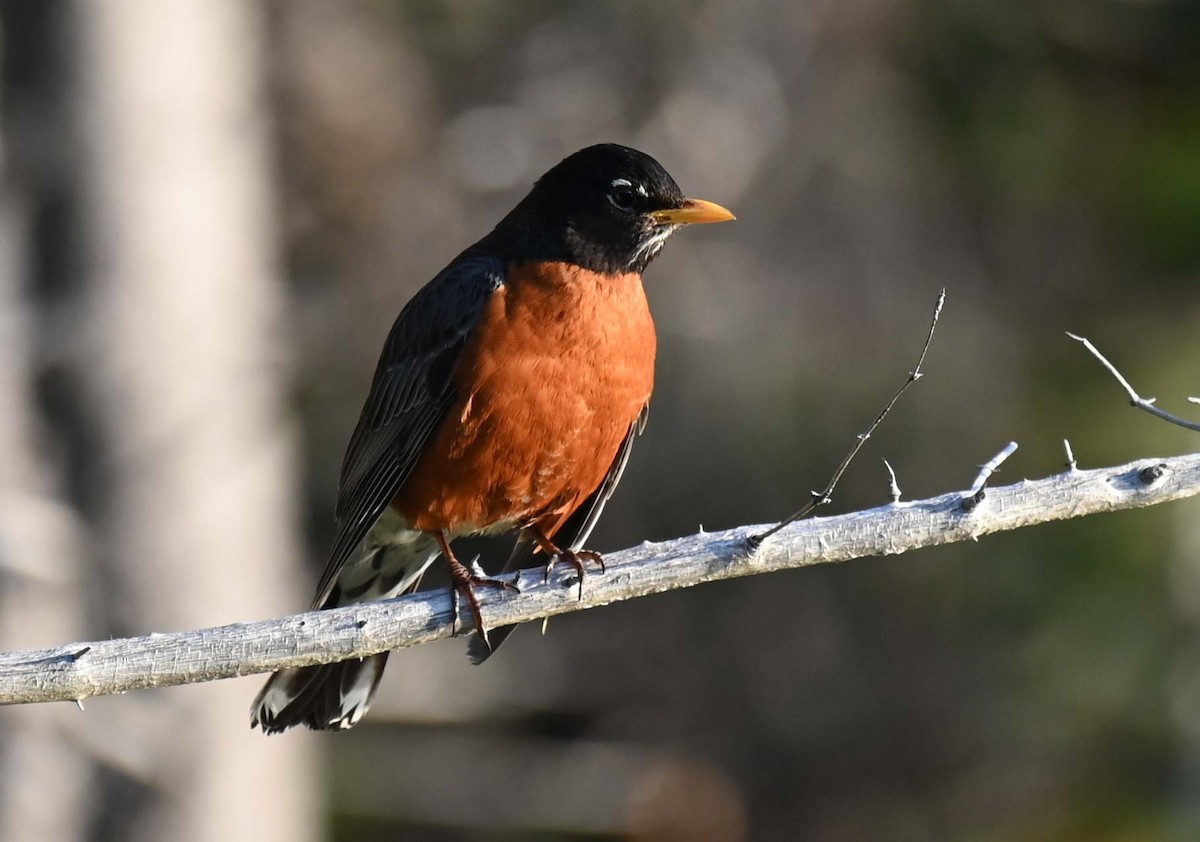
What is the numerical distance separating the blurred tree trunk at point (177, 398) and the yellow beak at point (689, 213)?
4.62 meters

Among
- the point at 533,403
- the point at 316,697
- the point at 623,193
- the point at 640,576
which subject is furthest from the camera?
the point at 623,193

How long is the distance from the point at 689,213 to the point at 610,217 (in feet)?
1.08

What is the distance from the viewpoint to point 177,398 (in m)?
9.47

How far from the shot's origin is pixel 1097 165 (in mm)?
10711

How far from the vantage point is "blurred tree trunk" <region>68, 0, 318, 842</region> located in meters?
9.20

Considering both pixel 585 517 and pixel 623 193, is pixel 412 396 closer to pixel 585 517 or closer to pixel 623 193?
pixel 585 517

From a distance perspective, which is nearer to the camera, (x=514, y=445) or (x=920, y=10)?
(x=514, y=445)

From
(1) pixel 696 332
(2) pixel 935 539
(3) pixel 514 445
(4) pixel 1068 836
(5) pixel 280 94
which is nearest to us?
(2) pixel 935 539

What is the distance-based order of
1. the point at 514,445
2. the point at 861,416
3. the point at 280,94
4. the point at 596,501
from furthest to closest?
the point at 280,94 → the point at 861,416 → the point at 596,501 → the point at 514,445

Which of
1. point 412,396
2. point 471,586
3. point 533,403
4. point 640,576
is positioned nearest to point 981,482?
point 640,576

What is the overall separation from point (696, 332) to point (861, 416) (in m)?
1.45

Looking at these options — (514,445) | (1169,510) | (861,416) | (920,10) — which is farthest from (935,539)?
(920,10)

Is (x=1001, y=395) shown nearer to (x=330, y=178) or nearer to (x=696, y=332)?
(x=696, y=332)

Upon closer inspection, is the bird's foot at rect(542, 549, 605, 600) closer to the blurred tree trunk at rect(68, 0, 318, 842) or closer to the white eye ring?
the white eye ring
